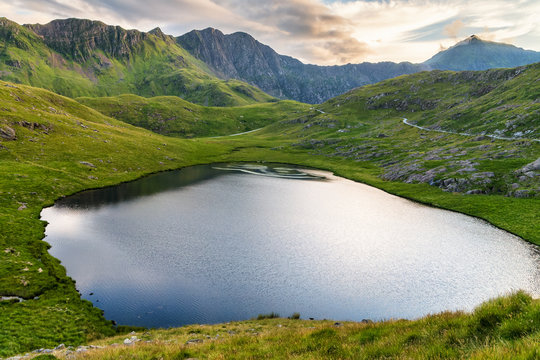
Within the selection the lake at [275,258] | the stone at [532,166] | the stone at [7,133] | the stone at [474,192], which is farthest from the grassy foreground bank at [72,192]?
the stone at [532,166]

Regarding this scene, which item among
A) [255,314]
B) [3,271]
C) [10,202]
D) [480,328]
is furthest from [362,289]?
[10,202]

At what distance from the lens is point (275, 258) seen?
41938 millimetres

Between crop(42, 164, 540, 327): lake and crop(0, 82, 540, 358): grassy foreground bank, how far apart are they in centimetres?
326

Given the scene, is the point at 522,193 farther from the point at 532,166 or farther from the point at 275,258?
the point at 275,258

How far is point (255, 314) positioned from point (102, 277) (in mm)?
21514

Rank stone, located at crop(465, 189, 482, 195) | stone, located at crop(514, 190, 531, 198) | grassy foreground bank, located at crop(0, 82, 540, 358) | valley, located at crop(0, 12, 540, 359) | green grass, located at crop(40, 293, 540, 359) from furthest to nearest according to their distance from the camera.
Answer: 1. stone, located at crop(465, 189, 482, 195)
2. stone, located at crop(514, 190, 531, 198)
3. grassy foreground bank, located at crop(0, 82, 540, 358)
4. valley, located at crop(0, 12, 540, 359)
5. green grass, located at crop(40, 293, 540, 359)

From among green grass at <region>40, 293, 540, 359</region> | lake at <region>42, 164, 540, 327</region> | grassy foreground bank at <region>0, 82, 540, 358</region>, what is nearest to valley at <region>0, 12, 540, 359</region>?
green grass at <region>40, 293, 540, 359</region>

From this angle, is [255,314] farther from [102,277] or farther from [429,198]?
[429,198]

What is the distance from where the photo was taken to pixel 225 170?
127 metres

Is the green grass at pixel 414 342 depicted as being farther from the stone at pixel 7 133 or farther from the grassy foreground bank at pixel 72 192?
the stone at pixel 7 133

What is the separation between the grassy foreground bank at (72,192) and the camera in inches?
689

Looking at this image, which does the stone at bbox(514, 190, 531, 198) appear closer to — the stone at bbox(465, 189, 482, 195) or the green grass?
the stone at bbox(465, 189, 482, 195)

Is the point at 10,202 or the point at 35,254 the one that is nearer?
the point at 35,254

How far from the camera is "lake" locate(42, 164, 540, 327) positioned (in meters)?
31.6
